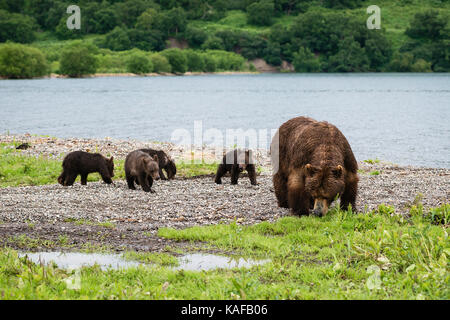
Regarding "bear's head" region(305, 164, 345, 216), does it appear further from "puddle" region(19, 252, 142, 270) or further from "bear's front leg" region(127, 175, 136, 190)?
"bear's front leg" region(127, 175, 136, 190)

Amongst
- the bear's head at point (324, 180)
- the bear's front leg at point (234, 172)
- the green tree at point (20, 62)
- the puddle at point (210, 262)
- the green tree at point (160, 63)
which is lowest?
the puddle at point (210, 262)

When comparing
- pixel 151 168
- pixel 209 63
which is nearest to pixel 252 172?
pixel 151 168

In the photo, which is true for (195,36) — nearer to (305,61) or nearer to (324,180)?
(305,61)

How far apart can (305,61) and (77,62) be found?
9010 centimetres

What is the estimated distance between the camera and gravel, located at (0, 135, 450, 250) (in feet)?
32.0

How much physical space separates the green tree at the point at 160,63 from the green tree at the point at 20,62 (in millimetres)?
37613

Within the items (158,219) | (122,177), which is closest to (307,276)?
(158,219)

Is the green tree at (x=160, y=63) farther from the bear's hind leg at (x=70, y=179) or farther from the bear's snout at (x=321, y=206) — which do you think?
the bear's snout at (x=321, y=206)

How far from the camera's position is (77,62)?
122875mm

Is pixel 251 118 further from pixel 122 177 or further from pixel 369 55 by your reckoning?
pixel 369 55

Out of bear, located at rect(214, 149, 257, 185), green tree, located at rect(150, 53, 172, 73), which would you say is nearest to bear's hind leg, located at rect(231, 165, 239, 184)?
bear, located at rect(214, 149, 257, 185)

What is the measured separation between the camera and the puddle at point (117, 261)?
24.5ft

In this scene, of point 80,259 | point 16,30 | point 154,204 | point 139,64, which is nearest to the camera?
point 80,259

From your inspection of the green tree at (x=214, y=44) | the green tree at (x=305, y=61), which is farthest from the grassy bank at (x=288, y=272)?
the green tree at (x=305, y=61)
